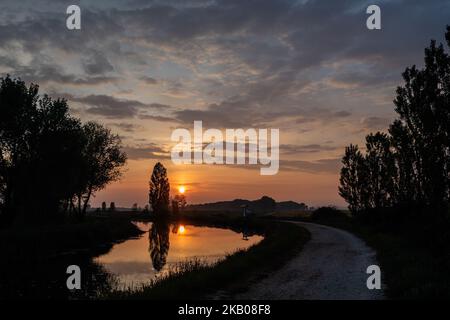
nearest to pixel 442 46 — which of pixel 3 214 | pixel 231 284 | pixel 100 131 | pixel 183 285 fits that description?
pixel 231 284

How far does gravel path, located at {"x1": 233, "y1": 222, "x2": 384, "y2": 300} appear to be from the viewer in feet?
51.3

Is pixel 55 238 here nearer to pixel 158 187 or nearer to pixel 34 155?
pixel 34 155

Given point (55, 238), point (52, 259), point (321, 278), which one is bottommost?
point (52, 259)

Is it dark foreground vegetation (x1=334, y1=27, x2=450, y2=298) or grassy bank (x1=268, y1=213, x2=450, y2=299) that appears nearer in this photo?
grassy bank (x1=268, y1=213, x2=450, y2=299)

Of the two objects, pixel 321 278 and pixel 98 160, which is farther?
pixel 98 160

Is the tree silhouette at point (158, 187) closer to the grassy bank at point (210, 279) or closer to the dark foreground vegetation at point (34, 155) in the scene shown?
the dark foreground vegetation at point (34, 155)

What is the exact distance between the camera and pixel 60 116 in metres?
51.1

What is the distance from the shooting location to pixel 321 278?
19.2 m

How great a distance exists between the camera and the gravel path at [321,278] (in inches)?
615

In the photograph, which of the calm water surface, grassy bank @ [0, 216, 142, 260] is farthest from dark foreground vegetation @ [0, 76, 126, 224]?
the calm water surface

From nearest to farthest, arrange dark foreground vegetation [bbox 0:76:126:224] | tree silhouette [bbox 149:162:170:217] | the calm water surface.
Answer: the calm water surface, dark foreground vegetation [bbox 0:76:126:224], tree silhouette [bbox 149:162:170:217]

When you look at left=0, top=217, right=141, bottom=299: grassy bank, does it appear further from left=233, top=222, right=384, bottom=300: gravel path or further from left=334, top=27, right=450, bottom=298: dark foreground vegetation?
left=334, top=27, right=450, bottom=298: dark foreground vegetation

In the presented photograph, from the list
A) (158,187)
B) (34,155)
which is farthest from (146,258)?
(158,187)
